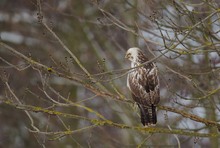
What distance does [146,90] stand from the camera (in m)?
10.5

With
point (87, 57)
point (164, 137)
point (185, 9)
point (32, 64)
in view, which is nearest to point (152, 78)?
point (185, 9)

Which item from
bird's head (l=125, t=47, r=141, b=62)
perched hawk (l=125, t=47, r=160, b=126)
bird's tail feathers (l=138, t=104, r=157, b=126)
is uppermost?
bird's head (l=125, t=47, r=141, b=62)

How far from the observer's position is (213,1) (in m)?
9.73

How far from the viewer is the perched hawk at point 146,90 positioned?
1034 cm

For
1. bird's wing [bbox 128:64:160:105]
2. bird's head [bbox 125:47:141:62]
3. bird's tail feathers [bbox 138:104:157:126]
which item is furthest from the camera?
bird's head [bbox 125:47:141:62]

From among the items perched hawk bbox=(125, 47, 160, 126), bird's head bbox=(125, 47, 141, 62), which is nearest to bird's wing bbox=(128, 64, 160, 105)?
perched hawk bbox=(125, 47, 160, 126)

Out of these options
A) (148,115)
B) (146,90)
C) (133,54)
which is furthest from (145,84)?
(133,54)

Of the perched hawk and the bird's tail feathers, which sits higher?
the perched hawk

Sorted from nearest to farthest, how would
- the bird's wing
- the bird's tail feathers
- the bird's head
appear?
the bird's tail feathers
the bird's wing
the bird's head

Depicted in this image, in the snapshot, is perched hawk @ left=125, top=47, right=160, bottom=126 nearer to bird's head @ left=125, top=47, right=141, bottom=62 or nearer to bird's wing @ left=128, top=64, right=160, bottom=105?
bird's wing @ left=128, top=64, right=160, bottom=105

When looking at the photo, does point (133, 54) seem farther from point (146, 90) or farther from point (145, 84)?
point (146, 90)

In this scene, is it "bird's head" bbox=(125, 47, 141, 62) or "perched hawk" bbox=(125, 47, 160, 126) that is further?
"bird's head" bbox=(125, 47, 141, 62)

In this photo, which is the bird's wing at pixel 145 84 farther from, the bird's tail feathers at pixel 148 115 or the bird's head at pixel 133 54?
the bird's head at pixel 133 54

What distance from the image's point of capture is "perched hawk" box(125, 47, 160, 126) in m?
10.3
